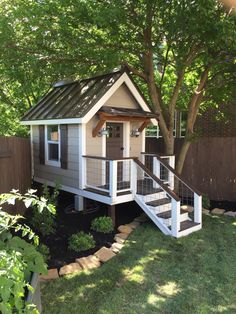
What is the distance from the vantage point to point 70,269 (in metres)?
4.96

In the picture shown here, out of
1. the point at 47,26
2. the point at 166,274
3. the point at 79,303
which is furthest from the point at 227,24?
the point at 79,303

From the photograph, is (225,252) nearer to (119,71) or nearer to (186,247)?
(186,247)

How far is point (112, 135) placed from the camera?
27.8 ft

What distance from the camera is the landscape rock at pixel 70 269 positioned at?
15.9 feet

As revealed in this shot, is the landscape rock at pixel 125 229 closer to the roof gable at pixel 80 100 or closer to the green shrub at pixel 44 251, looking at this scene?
the green shrub at pixel 44 251

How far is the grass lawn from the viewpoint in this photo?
3.99 metres

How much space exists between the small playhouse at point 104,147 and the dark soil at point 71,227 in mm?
557

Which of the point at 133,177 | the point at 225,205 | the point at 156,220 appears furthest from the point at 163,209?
the point at 225,205

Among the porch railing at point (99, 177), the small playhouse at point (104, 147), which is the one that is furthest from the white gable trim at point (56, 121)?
the porch railing at point (99, 177)

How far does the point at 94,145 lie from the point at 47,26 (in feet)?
10.3

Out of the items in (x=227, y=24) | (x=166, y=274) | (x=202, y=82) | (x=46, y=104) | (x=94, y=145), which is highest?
(x=227, y=24)

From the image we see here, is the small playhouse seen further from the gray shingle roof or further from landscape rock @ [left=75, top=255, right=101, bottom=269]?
landscape rock @ [left=75, top=255, right=101, bottom=269]

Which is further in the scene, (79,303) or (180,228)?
(180,228)

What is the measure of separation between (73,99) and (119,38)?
2196 millimetres
